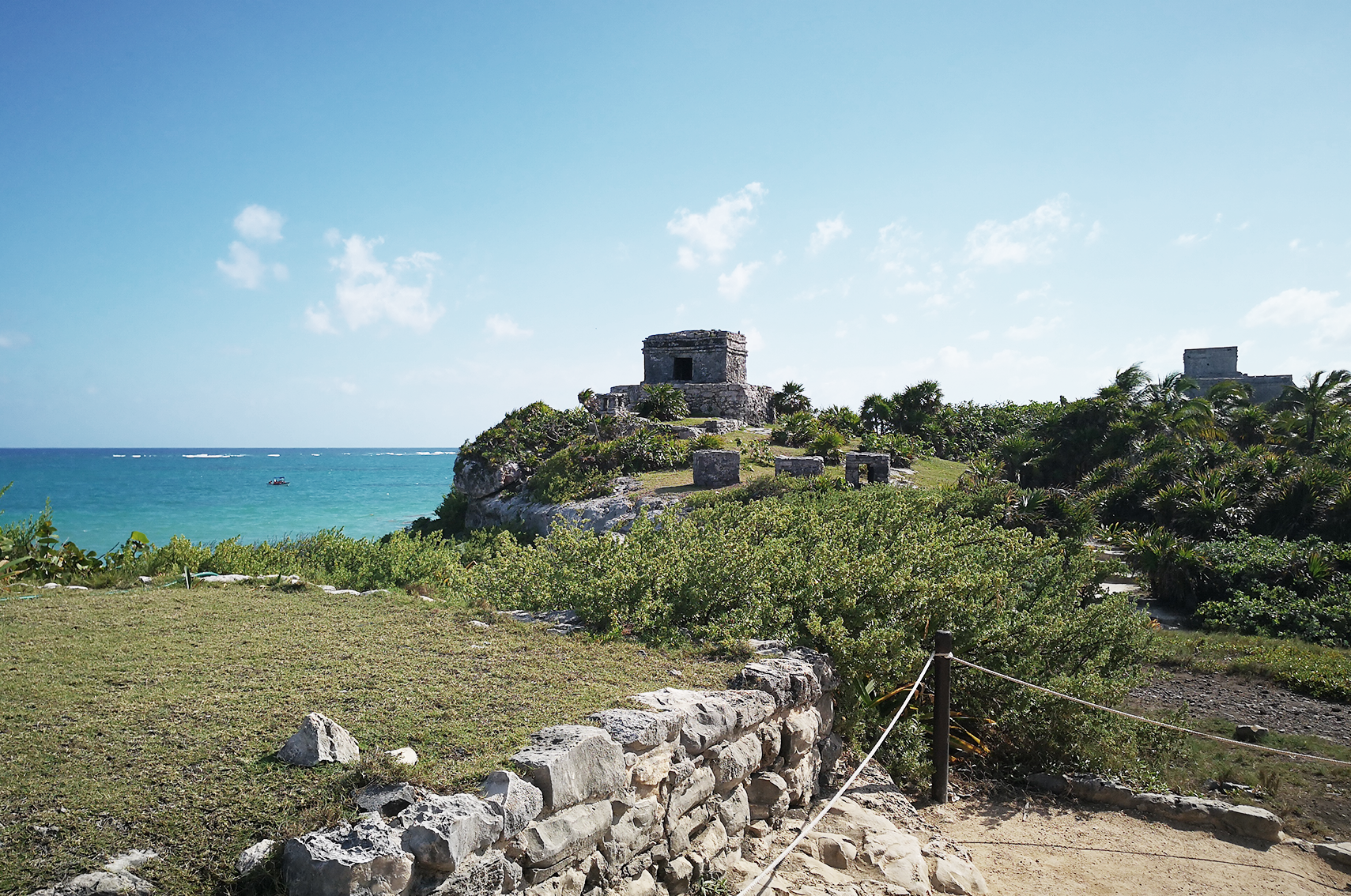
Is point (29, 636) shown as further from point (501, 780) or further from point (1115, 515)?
point (1115, 515)

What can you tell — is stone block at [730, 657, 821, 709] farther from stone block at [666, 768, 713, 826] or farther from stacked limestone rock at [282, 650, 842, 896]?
stone block at [666, 768, 713, 826]

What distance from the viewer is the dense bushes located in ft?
18.1

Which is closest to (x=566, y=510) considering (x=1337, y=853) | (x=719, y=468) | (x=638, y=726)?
(x=719, y=468)

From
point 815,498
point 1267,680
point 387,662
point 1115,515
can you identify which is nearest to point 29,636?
point 387,662

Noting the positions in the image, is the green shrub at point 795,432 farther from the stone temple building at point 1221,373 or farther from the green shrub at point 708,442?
the stone temple building at point 1221,373

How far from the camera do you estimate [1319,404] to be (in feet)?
69.9

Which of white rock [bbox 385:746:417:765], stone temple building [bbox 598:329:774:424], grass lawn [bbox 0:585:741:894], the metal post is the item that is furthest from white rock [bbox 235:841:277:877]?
stone temple building [bbox 598:329:774:424]

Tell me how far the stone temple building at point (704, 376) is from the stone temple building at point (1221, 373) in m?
20.3

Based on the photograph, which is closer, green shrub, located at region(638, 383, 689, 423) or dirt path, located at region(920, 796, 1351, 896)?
dirt path, located at region(920, 796, 1351, 896)

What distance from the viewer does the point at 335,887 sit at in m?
2.41

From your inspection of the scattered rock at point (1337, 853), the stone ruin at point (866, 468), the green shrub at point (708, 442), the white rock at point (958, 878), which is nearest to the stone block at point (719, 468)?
the stone ruin at point (866, 468)

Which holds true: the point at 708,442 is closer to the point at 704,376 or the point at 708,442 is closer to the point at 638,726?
the point at 704,376

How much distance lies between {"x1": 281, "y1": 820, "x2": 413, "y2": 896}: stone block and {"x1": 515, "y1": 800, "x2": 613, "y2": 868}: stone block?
0.53 meters

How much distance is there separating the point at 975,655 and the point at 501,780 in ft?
14.2
